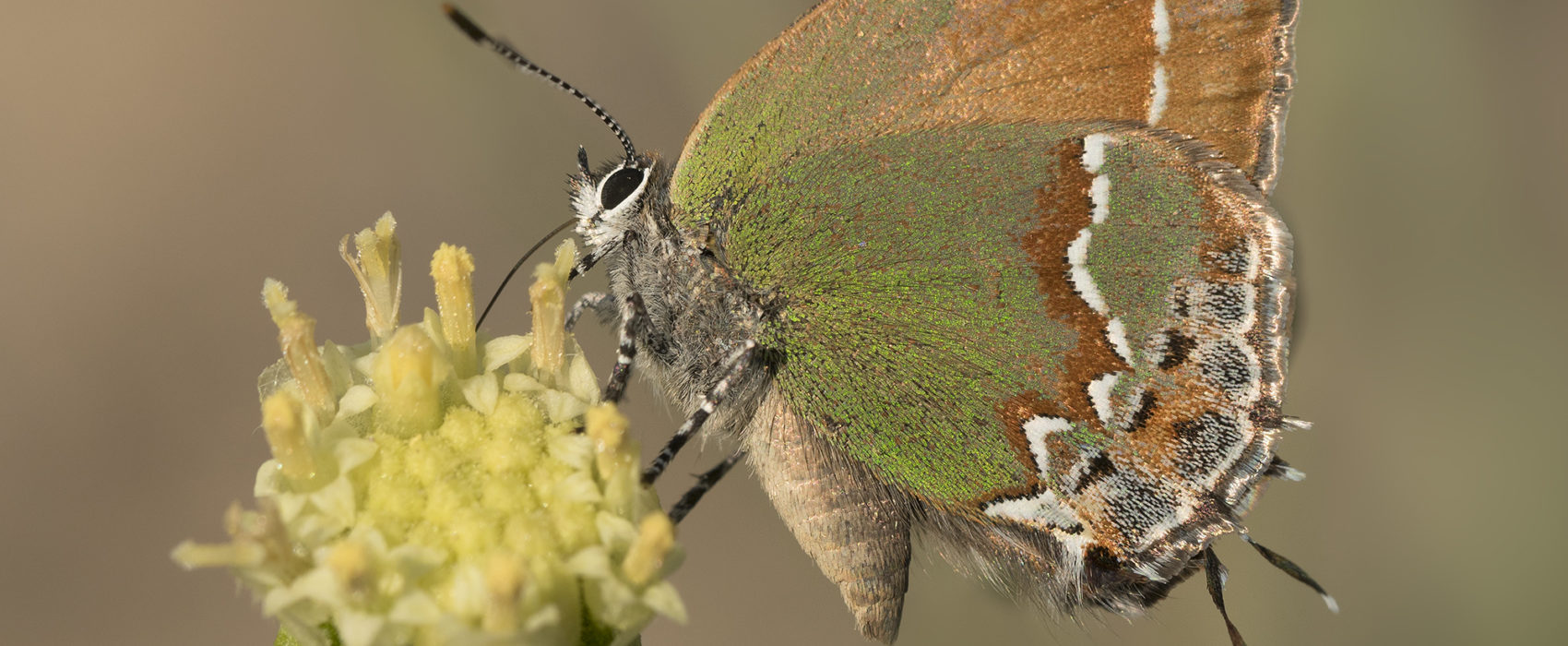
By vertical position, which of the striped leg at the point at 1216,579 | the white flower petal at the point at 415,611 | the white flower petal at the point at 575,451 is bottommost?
the striped leg at the point at 1216,579

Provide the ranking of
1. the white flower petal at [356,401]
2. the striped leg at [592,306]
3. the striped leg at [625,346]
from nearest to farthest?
the white flower petal at [356,401], the striped leg at [625,346], the striped leg at [592,306]

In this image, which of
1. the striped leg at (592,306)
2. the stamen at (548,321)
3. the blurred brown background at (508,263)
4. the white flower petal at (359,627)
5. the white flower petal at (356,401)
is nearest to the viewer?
the white flower petal at (359,627)

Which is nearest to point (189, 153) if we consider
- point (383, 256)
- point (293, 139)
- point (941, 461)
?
point (293, 139)

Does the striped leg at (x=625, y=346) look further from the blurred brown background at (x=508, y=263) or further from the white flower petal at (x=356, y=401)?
the blurred brown background at (x=508, y=263)

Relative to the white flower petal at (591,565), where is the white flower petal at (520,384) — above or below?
above

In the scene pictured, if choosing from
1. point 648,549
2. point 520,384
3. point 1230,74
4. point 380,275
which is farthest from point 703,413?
point 1230,74

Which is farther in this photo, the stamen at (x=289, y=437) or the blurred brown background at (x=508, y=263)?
the blurred brown background at (x=508, y=263)

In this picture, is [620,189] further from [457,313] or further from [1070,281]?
[1070,281]

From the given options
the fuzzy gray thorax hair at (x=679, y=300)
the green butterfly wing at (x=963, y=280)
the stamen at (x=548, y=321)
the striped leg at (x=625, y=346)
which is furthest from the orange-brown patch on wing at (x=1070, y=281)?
the stamen at (x=548, y=321)
